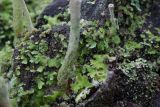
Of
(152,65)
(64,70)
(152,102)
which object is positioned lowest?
(152,102)

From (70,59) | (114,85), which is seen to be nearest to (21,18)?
(70,59)

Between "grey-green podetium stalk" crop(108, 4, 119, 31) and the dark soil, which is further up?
"grey-green podetium stalk" crop(108, 4, 119, 31)

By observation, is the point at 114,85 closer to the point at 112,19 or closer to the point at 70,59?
the point at 70,59

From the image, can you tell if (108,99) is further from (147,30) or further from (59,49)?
(147,30)

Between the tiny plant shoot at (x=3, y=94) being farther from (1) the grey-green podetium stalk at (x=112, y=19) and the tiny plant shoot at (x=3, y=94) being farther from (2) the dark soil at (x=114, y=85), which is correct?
(1) the grey-green podetium stalk at (x=112, y=19)

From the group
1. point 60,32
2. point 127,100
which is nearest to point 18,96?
point 60,32

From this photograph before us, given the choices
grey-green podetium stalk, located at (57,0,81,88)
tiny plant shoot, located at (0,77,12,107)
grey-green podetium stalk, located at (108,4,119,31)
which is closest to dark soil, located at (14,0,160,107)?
grey-green podetium stalk, located at (108,4,119,31)

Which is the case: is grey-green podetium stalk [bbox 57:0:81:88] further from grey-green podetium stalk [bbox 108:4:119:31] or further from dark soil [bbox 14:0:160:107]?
grey-green podetium stalk [bbox 108:4:119:31]

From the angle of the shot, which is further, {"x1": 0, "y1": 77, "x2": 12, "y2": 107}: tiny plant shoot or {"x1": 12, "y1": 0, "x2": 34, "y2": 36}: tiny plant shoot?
{"x1": 12, "y1": 0, "x2": 34, "y2": 36}: tiny plant shoot
